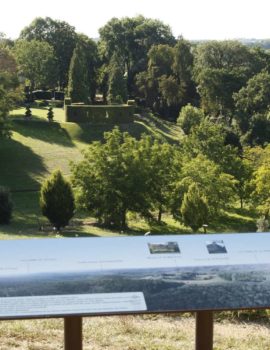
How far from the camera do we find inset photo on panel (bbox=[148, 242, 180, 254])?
205 inches

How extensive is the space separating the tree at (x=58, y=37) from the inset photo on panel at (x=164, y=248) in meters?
55.5

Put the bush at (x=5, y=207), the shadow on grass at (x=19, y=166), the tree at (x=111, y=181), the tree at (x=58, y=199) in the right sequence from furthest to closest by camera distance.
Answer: the shadow on grass at (x=19, y=166)
the tree at (x=111, y=181)
the bush at (x=5, y=207)
the tree at (x=58, y=199)

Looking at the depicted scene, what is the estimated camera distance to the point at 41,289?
15.6 ft

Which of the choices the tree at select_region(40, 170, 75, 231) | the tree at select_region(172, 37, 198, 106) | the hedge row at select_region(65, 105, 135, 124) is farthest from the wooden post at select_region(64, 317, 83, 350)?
the tree at select_region(172, 37, 198, 106)

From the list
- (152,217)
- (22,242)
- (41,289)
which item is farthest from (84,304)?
(152,217)

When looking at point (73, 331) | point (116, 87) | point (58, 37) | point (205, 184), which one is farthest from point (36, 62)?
point (73, 331)

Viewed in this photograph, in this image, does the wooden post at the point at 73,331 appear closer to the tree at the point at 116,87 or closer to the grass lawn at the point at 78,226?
the grass lawn at the point at 78,226

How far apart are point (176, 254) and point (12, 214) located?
22622mm

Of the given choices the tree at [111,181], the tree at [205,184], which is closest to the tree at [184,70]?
the tree at [205,184]

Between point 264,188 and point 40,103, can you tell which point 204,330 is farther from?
point 40,103

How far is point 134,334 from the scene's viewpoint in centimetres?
712

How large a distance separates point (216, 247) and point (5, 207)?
66.2 feet

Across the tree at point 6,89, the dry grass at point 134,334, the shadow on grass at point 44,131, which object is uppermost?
the tree at point 6,89

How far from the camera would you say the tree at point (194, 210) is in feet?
80.5
